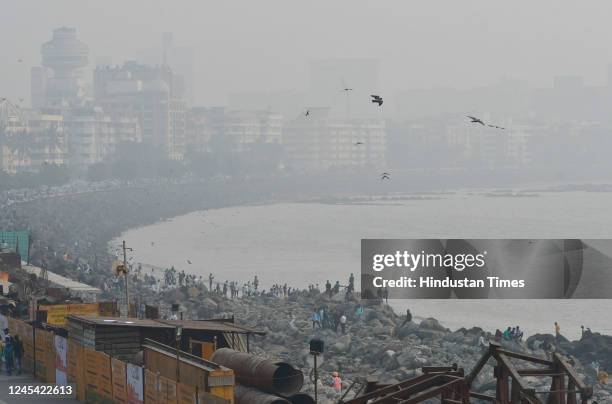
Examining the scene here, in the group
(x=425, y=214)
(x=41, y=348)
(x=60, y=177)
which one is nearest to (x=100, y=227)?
(x=425, y=214)

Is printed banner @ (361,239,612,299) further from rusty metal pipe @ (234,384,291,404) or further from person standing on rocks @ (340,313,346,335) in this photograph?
rusty metal pipe @ (234,384,291,404)

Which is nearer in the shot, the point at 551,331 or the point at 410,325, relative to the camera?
the point at 410,325

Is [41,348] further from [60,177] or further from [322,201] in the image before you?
[322,201]

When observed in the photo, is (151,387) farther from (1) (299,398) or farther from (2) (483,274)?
(2) (483,274)

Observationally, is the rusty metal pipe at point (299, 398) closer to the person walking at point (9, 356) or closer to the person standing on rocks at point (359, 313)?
the person walking at point (9, 356)

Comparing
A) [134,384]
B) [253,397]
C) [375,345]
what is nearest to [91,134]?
[375,345]

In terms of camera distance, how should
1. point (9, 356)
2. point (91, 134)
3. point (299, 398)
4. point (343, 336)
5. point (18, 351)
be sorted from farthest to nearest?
1. point (91, 134)
2. point (343, 336)
3. point (18, 351)
4. point (9, 356)
5. point (299, 398)
